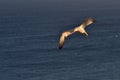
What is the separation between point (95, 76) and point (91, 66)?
1682cm

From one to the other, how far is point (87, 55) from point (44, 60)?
18541mm

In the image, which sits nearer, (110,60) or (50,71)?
(50,71)

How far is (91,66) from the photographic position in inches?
6993

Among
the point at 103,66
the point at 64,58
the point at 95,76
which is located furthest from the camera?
the point at 64,58

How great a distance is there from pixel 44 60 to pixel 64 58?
9273 millimetres

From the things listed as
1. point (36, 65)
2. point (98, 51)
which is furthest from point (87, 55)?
point (36, 65)

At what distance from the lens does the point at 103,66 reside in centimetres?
17650

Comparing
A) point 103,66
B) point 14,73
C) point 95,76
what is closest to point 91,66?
point 103,66

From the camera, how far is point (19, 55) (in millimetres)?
196375

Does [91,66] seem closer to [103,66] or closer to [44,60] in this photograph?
[103,66]

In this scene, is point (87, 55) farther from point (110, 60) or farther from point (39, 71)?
point (39, 71)

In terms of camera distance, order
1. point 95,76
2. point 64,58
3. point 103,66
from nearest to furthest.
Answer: point 95,76
point 103,66
point 64,58

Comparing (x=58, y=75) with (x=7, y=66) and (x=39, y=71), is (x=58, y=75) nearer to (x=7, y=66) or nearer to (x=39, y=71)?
(x=39, y=71)

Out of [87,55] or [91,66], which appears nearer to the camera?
[91,66]
